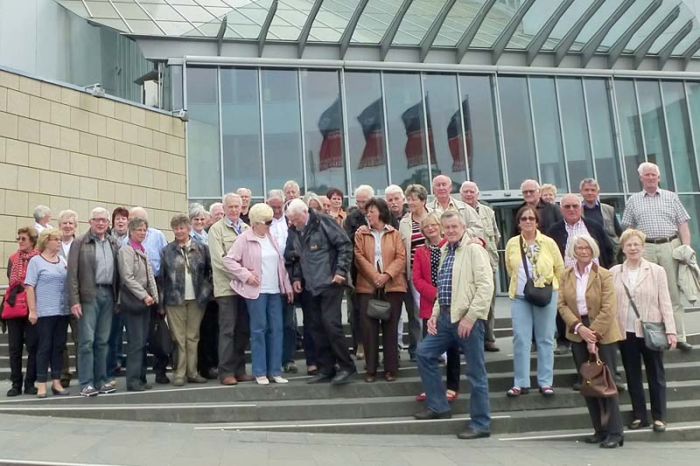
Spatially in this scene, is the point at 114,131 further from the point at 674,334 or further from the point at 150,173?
the point at 674,334

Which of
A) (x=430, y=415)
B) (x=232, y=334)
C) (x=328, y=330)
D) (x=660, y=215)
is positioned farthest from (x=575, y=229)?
(x=232, y=334)

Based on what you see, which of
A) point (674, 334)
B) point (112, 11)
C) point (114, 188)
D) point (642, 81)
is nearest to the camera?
point (674, 334)

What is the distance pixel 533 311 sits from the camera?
19.8ft

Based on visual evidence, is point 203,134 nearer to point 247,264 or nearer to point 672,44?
point 247,264

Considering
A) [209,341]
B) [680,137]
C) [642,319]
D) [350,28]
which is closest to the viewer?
[642,319]

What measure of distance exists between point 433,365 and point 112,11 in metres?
12.9

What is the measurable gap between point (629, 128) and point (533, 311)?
13467 mm

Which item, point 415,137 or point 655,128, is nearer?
point 415,137

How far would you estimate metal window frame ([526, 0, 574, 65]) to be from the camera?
14.7 meters

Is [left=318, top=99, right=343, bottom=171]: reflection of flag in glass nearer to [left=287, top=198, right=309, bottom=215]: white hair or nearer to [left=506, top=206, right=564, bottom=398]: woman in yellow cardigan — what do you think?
[left=287, top=198, right=309, bottom=215]: white hair

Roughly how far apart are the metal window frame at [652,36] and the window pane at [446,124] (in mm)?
5099

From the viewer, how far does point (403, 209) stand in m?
7.15

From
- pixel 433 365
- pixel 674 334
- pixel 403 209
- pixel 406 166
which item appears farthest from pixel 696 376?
pixel 406 166

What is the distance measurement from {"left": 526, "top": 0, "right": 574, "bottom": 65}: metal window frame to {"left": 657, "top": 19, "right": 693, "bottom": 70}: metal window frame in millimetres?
3550
